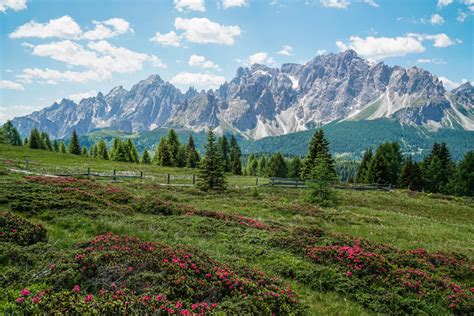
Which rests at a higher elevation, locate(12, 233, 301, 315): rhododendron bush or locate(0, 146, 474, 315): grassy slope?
locate(12, 233, 301, 315): rhododendron bush

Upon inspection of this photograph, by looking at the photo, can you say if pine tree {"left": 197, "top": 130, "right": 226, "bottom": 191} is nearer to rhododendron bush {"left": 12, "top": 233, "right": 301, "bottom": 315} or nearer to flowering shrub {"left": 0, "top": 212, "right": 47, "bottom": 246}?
flowering shrub {"left": 0, "top": 212, "right": 47, "bottom": 246}

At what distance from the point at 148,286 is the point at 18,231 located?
597cm

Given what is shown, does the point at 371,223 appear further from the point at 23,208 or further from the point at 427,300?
the point at 23,208

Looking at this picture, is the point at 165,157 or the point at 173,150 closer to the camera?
the point at 165,157

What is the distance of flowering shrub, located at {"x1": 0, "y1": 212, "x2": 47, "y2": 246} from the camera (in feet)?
30.4

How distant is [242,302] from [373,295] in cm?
518

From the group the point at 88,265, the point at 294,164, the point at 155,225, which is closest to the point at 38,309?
the point at 88,265

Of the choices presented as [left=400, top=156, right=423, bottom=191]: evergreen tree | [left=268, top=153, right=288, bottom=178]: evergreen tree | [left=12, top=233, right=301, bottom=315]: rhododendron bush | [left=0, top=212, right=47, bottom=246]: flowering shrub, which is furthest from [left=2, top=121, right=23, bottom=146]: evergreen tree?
[left=400, top=156, right=423, bottom=191]: evergreen tree

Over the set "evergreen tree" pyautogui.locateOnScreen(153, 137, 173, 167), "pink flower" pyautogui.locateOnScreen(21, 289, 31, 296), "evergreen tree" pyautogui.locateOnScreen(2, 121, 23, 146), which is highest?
"evergreen tree" pyautogui.locateOnScreen(2, 121, 23, 146)

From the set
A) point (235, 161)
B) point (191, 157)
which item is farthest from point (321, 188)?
point (235, 161)

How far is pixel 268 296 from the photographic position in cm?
762

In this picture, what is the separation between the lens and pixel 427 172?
257ft

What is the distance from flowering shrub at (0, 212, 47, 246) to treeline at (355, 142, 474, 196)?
3069 inches

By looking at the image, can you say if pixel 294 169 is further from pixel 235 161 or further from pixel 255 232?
pixel 255 232
